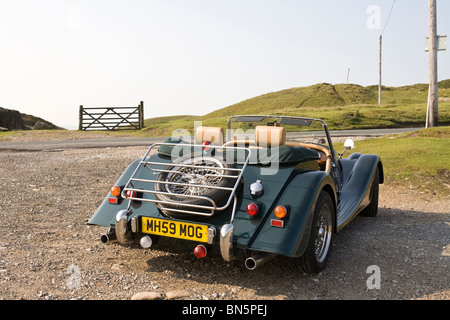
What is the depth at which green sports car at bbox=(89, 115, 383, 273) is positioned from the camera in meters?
3.78

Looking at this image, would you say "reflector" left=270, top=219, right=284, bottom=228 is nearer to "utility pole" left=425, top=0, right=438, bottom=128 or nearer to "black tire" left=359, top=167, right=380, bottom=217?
"black tire" left=359, top=167, right=380, bottom=217

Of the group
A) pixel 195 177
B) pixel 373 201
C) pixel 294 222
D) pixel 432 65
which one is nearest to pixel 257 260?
pixel 294 222

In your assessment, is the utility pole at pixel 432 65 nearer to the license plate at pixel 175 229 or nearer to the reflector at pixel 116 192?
the reflector at pixel 116 192

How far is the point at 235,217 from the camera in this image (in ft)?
13.0

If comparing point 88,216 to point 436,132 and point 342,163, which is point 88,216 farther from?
point 436,132

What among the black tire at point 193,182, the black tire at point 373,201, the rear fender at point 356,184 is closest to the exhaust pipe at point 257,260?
the black tire at point 193,182

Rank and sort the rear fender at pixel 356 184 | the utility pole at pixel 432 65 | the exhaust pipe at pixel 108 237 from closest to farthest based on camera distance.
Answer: the exhaust pipe at pixel 108 237
the rear fender at pixel 356 184
the utility pole at pixel 432 65

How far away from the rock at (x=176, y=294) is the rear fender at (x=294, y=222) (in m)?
0.68

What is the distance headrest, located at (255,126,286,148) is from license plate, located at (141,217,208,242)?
1.28 meters

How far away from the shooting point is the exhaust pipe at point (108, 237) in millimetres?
4277

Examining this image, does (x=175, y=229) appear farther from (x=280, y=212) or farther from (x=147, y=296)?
(x=280, y=212)

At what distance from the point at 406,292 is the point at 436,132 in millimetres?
11911

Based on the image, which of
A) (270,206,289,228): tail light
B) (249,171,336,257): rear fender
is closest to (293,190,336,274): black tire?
(249,171,336,257): rear fender

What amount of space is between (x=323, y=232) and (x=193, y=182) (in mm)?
1425
